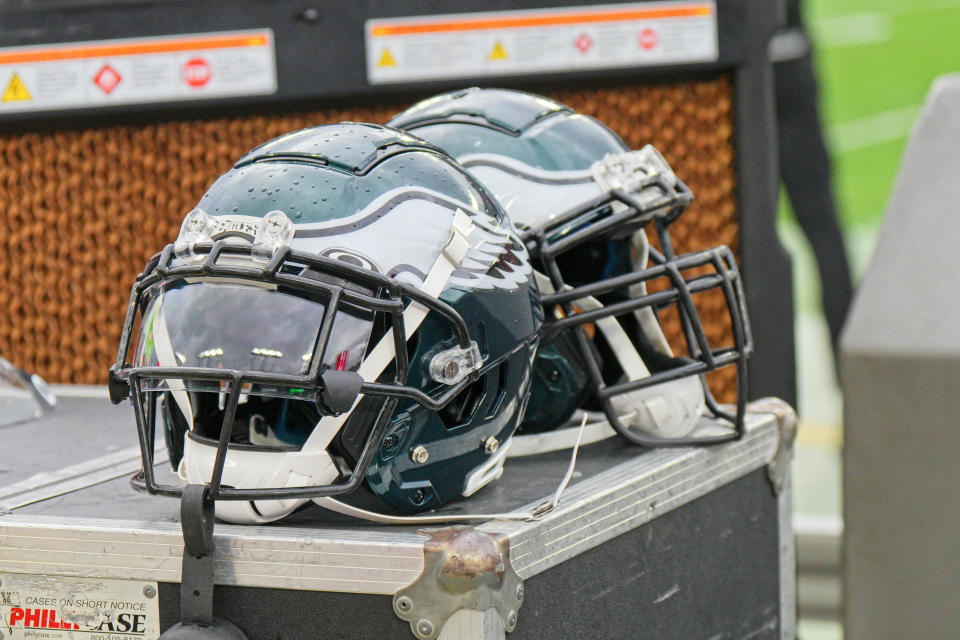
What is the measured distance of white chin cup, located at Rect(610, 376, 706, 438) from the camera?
1.18 m

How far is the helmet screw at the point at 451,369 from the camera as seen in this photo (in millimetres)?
954

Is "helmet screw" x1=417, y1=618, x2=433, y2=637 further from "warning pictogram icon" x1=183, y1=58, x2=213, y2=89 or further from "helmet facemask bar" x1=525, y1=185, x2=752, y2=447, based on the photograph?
"warning pictogram icon" x1=183, y1=58, x2=213, y2=89

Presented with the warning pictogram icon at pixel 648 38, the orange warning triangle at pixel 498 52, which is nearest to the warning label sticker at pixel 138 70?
the orange warning triangle at pixel 498 52

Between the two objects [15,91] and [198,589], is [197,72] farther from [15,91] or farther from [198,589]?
[198,589]

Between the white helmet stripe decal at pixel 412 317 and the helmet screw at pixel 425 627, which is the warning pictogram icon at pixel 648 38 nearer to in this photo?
the white helmet stripe decal at pixel 412 317

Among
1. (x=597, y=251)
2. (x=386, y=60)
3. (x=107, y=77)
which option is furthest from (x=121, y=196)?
(x=597, y=251)

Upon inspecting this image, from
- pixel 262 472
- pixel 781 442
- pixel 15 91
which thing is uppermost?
pixel 15 91

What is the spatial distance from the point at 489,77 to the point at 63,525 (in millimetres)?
1155

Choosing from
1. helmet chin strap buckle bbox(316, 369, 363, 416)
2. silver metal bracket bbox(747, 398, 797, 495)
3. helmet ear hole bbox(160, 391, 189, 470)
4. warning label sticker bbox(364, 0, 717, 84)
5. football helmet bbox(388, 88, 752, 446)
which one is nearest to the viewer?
helmet chin strap buckle bbox(316, 369, 363, 416)

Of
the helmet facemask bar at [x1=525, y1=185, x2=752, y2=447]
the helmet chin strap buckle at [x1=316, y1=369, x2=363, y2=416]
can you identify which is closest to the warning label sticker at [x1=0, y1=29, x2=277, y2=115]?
the helmet facemask bar at [x1=525, y1=185, x2=752, y2=447]

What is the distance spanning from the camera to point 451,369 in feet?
3.14

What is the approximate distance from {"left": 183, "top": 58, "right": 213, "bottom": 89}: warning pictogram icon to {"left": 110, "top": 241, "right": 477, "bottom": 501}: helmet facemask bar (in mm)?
1079

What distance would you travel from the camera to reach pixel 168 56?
6.41 ft

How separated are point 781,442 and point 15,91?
4.43ft
